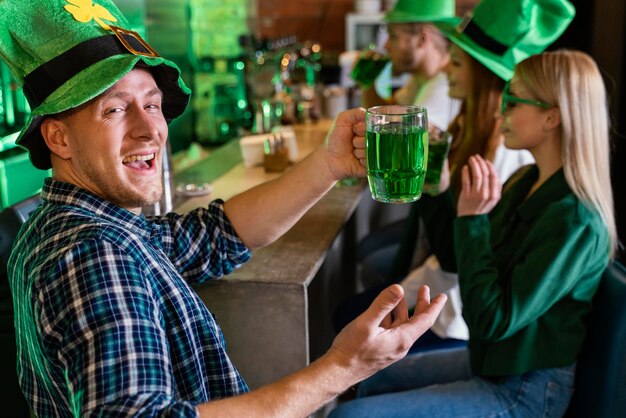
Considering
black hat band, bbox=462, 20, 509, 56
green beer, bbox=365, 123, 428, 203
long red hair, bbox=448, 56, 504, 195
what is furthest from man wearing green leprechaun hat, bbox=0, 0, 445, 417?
black hat band, bbox=462, 20, 509, 56

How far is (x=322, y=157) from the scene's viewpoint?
1.56m

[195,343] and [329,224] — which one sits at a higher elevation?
[195,343]

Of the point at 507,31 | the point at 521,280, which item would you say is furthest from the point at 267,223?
the point at 507,31

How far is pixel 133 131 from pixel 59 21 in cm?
20

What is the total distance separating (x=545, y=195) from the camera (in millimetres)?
1772

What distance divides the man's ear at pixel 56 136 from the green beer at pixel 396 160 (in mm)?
523

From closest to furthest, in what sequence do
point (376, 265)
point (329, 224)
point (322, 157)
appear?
point (322, 157) → point (329, 224) → point (376, 265)

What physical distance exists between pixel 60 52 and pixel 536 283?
1.06 m

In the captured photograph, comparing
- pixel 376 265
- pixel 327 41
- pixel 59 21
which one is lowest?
pixel 376 265

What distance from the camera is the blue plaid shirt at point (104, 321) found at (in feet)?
3.21

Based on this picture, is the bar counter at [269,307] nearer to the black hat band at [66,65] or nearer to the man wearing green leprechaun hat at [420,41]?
the black hat band at [66,65]

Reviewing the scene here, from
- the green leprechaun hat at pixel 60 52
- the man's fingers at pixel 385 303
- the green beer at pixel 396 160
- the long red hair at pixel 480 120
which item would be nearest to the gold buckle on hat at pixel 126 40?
the green leprechaun hat at pixel 60 52

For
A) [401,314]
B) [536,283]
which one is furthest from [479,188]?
[401,314]

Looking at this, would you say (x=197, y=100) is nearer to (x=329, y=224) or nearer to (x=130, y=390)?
(x=329, y=224)
